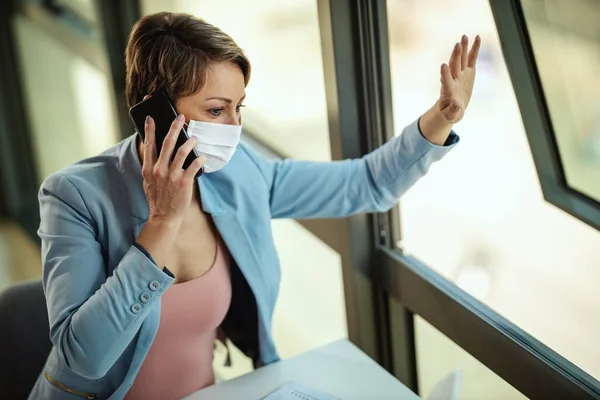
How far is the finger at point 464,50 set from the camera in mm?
1313

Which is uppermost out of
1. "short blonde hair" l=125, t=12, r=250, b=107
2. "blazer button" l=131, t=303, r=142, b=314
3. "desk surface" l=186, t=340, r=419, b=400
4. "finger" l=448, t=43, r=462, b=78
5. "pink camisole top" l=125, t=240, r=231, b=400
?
"short blonde hair" l=125, t=12, r=250, b=107

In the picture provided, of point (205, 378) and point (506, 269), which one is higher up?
point (506, 269)

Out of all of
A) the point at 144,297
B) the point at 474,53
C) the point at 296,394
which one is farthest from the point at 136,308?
the point at 474,53

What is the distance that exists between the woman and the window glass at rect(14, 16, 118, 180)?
1.79 metres

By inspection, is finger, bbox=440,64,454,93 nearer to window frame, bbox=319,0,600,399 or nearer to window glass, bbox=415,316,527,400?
window frame, bbox=319,0,600,399

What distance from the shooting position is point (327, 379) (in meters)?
1.56

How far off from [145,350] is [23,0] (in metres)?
2.54

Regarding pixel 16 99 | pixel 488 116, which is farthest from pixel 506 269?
pixel 16 99

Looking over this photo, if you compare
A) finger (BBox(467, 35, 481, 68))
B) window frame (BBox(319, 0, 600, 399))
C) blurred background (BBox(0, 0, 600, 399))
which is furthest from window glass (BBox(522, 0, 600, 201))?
window frame (BBox(319, 0, 600, 399))

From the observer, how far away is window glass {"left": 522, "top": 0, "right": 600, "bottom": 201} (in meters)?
1.15

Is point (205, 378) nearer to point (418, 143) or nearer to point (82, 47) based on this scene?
point (418, 143)

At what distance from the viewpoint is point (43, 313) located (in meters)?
1.69

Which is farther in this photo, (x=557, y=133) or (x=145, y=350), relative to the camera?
(x=145, y=350)

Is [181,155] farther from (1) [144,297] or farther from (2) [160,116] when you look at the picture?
(1) [144,297]
